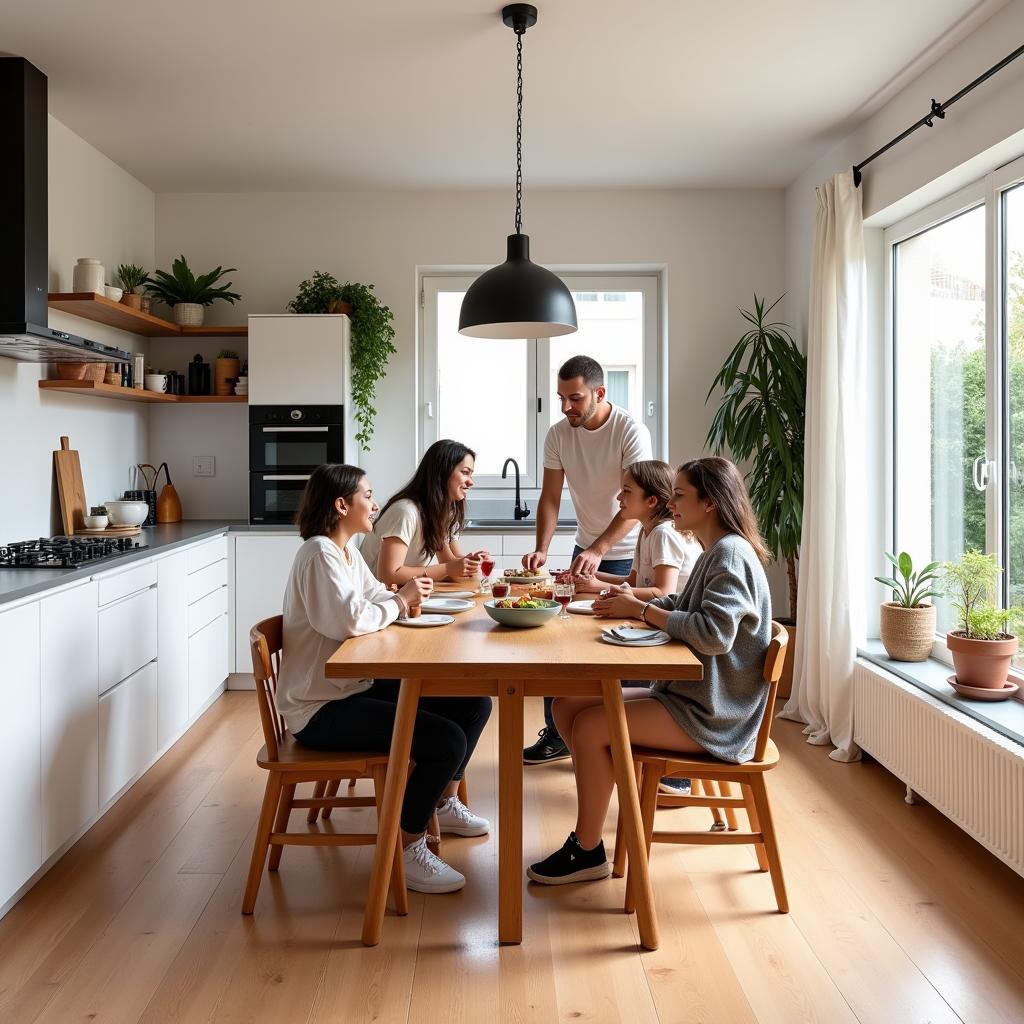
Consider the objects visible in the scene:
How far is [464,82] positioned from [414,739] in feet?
8.30

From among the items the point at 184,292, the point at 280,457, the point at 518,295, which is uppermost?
the point at 184,292

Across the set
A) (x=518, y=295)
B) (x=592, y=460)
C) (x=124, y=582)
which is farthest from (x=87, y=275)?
(x=592, y=460)

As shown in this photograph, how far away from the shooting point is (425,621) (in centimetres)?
271

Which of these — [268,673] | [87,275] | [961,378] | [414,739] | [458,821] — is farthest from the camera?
[87,275]

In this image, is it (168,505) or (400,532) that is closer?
(400,532)

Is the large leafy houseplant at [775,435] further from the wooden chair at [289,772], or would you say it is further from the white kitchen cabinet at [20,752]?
the white kitchen cabinet at [20,752]

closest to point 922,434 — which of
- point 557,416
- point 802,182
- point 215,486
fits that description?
point 802,182

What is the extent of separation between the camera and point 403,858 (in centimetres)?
270

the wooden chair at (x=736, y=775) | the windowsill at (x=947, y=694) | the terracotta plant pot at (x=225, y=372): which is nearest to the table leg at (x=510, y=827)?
the wooden chair at (x=736, y=775)

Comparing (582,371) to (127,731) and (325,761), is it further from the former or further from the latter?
(127,731)

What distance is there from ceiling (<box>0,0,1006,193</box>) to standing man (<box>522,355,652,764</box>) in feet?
3.66

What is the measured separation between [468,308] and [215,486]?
2.71 meters

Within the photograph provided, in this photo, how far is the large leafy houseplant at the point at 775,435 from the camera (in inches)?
182

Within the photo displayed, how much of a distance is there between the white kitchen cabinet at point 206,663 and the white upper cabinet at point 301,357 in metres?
1.19
